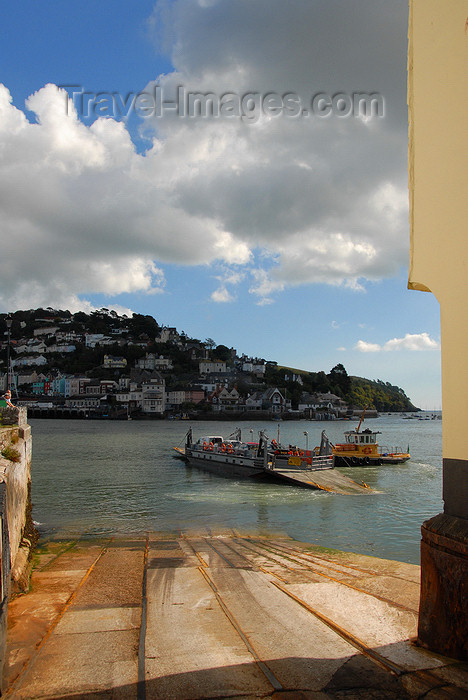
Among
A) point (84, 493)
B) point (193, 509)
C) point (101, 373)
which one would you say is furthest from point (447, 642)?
point (101, 373)

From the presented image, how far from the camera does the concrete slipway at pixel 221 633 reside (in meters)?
4.95

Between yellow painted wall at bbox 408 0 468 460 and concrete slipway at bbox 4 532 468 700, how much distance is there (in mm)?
2541

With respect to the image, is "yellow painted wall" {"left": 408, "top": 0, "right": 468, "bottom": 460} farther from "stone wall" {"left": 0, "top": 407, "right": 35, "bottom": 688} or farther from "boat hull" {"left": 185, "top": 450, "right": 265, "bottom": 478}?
"boat hull" {"left": 185, "top": 450, "right": 265, "bottom": 478}

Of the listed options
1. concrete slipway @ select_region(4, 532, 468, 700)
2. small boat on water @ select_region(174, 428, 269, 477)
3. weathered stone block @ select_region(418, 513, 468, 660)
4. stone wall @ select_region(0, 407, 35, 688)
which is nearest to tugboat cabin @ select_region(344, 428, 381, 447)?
small boat on water @ select_region(174, 428, 269, 477)

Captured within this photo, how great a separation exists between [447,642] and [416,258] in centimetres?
393

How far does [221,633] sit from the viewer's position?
21.5ft

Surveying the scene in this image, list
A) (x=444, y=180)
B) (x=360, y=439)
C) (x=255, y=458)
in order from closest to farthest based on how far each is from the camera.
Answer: (x=444, y=180) → (x=255, y=458) → (x=360, y=439)

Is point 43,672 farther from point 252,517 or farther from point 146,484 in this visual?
point 146,484

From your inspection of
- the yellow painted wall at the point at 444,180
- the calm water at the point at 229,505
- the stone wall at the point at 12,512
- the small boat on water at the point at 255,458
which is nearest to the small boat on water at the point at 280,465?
the small boat on water at the point at 255,458

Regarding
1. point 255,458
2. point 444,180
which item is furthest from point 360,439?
point 444,180

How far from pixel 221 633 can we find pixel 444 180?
6.06 metres

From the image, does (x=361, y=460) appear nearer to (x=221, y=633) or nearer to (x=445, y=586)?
(x=221, y=633)

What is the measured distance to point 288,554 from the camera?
43.3ft

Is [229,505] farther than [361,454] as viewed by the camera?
No
